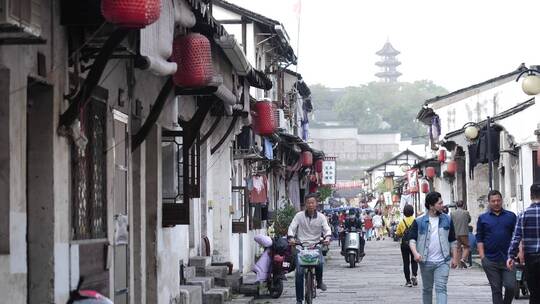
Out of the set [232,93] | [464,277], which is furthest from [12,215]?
[464,277]

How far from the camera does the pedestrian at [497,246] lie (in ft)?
50.1

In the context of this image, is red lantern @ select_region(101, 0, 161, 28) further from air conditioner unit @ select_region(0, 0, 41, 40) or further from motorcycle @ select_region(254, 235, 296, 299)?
motorcycle @ select_region(254, 235, 296, 299)

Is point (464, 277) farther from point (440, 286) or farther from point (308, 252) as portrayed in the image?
point (440, 286)

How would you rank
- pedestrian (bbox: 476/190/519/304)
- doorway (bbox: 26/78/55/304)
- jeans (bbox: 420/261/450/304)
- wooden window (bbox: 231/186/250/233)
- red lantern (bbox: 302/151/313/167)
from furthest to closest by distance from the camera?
red lantern (bbox: 302/151/313/167) < wooden window (bbox: 231/186/250/233) < jeans (bbox: 420/261/450/304) < pedestrian (bbox: 476/190/519/304) < doorway (bbox: 26/78/55/304)

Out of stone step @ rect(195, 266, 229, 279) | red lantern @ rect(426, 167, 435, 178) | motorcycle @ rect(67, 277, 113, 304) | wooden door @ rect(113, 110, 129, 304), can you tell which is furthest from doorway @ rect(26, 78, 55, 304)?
red lantern @ rect(426, 167, 435, 178)

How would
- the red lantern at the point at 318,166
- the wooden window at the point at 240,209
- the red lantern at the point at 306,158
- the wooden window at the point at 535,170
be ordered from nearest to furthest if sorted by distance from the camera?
the wooden window at the point at 240,209, the wooden window at the point at 535,170, the red lantern at the point at 306,158, the red lantern at the point at 318,166

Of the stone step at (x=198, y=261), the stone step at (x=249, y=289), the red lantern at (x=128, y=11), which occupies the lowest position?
the stone step at (x=249, y=289)

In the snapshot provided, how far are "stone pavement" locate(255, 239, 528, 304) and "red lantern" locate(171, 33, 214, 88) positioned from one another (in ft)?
28.5

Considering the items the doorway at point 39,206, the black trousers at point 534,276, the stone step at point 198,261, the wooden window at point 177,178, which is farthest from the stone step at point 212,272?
the doorway at point 39,206

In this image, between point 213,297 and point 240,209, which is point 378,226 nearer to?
point 240,209

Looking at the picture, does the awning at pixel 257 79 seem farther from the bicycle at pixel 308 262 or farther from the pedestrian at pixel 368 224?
the pedestrian at pixel 368 224

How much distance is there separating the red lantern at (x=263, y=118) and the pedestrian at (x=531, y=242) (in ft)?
34.9

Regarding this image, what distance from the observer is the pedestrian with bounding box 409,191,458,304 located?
15711 millimetres

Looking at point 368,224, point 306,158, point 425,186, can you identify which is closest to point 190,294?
point 306,158
